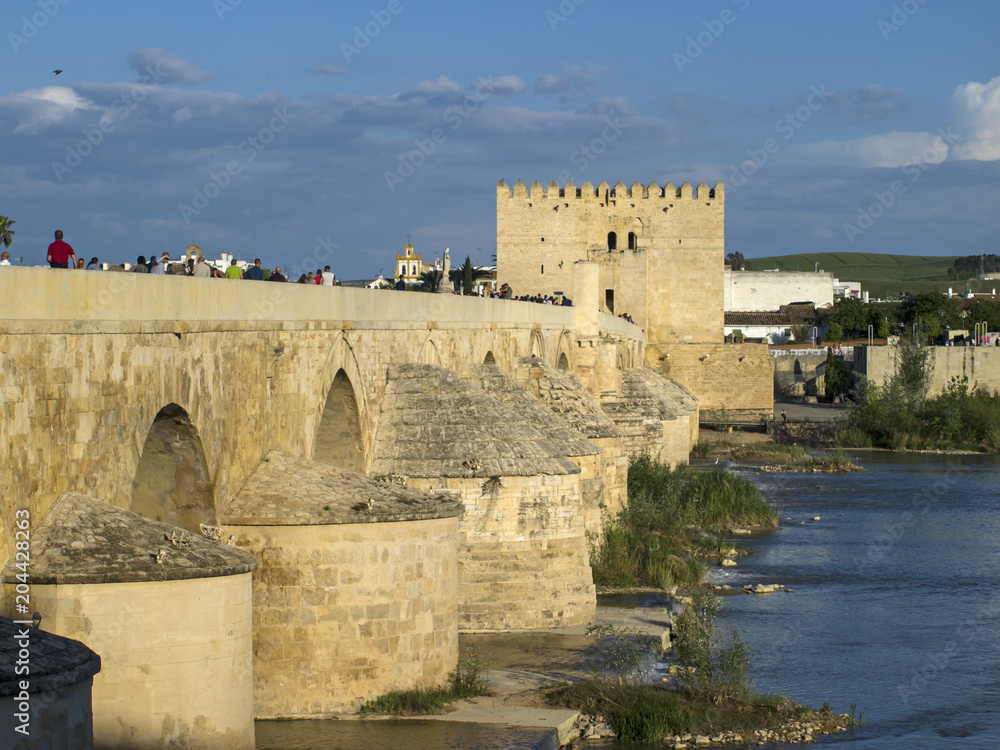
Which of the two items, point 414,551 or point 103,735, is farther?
point 414,551

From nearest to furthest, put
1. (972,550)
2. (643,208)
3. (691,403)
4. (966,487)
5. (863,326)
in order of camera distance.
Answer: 1. (972,550)
2. (966,487)
3. (691,403)
4. (643,208)
5. (863,326)

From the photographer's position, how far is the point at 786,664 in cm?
1433

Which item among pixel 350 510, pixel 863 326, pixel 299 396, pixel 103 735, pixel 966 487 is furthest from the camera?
pixel 863 326

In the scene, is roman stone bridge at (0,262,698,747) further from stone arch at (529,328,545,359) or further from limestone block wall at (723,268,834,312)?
limestone block wall at (723,268,834,312)

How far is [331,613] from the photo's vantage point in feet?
32.0

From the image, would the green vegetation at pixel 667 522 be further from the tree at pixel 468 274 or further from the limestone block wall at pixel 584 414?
the tree at pixel 468 274

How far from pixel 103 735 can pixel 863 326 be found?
67.1 meters

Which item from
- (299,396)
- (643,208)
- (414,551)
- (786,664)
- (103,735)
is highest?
(643,208)

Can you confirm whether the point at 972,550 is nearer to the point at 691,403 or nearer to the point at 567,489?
the point at 567,489

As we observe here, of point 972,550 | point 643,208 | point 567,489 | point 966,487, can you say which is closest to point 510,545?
point 567,489

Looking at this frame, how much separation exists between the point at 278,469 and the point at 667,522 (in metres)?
12.3

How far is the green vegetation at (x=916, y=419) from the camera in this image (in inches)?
1601

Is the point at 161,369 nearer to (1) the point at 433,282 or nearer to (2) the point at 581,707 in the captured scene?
(2) the point at 581,707

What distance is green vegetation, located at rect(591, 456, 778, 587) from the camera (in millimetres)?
18000
